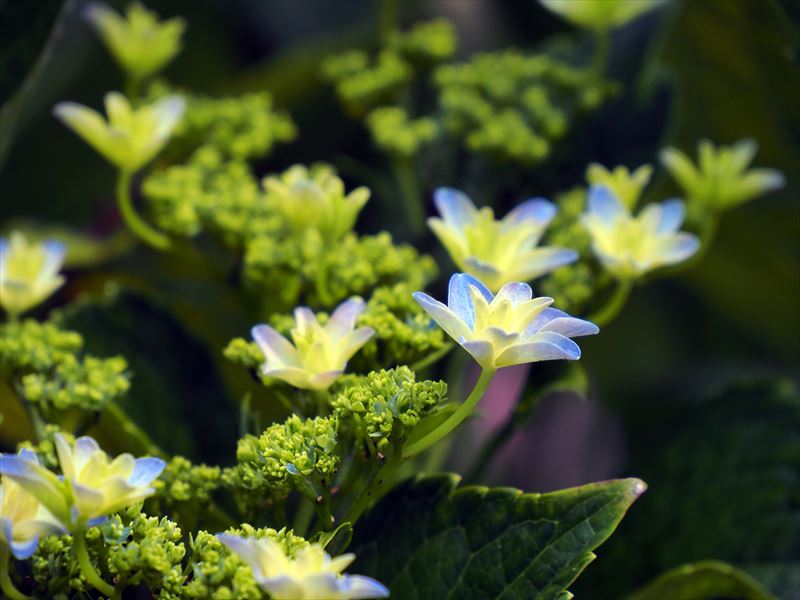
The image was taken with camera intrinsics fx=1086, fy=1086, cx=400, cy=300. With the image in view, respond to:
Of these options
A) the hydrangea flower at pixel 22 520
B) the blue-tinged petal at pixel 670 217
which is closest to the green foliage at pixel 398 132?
the blue-tinged petal at pixel 670 217

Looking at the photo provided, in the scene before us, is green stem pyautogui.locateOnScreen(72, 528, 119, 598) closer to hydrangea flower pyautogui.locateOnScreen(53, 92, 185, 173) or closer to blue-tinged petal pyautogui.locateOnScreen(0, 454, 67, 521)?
blue-tinged petal pyautogui.locateOnScreen(0, 454, 67, 521)

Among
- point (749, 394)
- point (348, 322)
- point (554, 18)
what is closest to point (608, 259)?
point (348, 322)

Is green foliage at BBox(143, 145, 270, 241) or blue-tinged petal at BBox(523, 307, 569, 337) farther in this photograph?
green foliage at BBox(143, 145, 270, 241)

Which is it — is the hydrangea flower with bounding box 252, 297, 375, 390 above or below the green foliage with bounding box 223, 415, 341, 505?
above

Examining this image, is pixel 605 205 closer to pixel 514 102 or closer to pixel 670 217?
pixel 670 217

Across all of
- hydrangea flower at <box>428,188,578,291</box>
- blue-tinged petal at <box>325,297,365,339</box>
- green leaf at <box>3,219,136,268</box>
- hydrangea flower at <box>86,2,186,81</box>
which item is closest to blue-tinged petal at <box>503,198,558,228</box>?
hydrangea flower at <box>428,188,578,291</box>

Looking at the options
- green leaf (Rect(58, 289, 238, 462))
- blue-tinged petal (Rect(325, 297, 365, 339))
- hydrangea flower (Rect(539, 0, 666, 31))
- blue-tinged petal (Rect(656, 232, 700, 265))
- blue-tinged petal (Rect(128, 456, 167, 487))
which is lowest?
green leaf (Rect(58, 289, 238, 462))

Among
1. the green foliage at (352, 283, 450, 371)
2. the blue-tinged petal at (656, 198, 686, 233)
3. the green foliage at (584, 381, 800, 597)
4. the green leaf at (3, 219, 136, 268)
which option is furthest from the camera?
the green leaf at (3, 219, 136, 268)

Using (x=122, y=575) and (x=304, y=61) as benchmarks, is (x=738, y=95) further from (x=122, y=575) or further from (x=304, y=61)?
(x=122, y=575)
